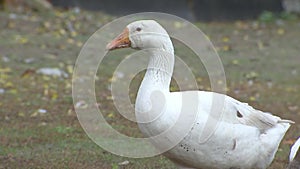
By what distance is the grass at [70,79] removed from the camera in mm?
6801

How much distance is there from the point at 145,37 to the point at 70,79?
5794 millimetres

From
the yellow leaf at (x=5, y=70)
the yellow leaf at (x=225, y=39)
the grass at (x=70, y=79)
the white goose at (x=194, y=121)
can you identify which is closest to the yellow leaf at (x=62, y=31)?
the grass at (x=70, y=79)

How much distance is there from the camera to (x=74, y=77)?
1072cm

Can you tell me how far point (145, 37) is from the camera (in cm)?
511

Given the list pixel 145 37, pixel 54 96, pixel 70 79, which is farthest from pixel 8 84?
pixel 145 37

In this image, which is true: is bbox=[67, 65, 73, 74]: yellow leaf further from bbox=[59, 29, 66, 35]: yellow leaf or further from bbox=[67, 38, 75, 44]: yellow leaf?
bbox=[59, 29, 66, 35]: yellow leaf

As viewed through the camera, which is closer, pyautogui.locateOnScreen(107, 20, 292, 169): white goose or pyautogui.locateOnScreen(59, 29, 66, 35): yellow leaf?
pyautogui.locateOnScreen(107, 20, 292, 169): white goose

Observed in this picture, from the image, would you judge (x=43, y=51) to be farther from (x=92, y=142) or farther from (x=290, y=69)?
(x=92, y=142)

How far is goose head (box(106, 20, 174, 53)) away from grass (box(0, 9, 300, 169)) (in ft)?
5.11

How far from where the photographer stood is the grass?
6801mm

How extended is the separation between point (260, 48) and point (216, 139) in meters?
9.34

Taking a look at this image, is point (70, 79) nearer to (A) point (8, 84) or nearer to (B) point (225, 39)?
(A) point (8, 84)

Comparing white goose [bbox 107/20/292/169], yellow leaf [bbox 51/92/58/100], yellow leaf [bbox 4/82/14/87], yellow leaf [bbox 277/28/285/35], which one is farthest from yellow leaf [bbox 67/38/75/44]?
white goose [bbox 107/20/292/169]

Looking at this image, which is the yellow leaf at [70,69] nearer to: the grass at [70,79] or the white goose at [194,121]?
the grass at [70,79]
